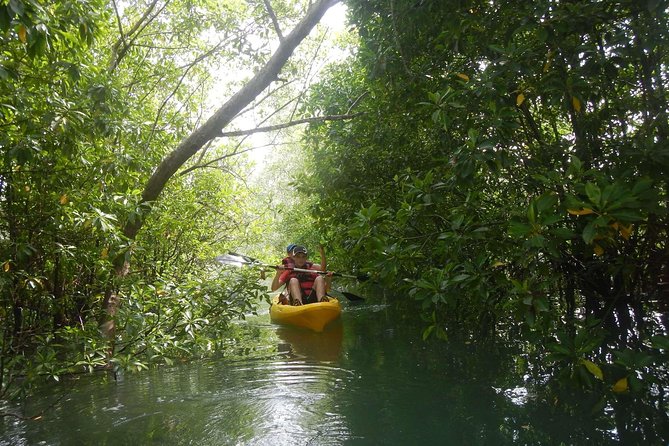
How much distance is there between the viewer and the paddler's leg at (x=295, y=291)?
8.29m

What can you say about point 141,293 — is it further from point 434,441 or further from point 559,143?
point 559,143

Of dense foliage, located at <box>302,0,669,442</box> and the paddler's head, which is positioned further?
the paddler's head

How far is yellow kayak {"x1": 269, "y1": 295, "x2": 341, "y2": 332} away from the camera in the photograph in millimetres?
7633

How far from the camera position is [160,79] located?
22.5 ft

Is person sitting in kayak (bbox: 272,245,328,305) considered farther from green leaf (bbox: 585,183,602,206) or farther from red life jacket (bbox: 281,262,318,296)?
green leaf (bbox: 585,183,602,206)

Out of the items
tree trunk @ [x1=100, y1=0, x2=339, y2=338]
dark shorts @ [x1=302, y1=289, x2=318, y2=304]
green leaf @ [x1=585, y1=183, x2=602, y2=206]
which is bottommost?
dark shorts @ [x1=302, y1=289, x2=318, y2=304]

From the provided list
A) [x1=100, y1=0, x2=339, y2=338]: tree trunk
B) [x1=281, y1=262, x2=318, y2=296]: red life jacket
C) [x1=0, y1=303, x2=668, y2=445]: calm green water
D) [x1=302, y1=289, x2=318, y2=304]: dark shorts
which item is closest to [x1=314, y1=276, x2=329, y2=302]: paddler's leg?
[x1=302, y1=289, x2=318, y2=304]: dark shorts

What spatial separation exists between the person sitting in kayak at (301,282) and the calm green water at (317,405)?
216 cm

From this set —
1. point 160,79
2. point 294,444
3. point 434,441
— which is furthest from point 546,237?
point 160,79

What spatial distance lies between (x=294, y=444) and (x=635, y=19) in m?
3.57

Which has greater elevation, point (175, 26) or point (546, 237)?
point (175, 26)

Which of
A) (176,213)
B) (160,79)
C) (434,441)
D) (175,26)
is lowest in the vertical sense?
(434,441)

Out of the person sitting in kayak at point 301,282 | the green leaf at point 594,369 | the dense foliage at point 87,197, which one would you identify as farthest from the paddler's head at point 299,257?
the green leaf at point 594,369

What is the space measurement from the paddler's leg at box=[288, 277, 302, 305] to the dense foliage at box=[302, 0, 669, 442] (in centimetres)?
398
